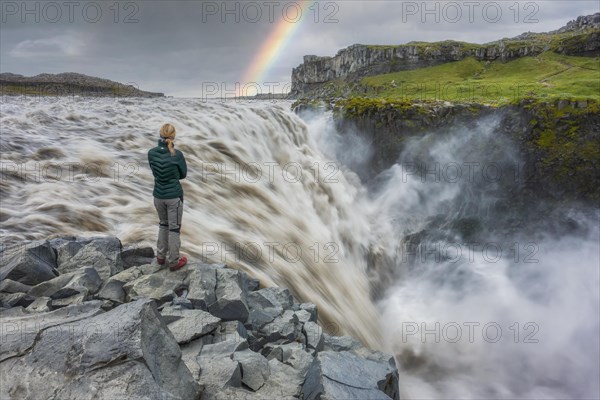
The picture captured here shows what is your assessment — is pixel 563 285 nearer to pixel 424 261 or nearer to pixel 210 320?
pixel 424 261

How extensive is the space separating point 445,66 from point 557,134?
2933 inches

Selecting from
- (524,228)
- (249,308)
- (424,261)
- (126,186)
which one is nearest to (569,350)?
(424,261)

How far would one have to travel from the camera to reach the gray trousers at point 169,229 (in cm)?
797

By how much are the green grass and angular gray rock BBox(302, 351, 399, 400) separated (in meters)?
27.1

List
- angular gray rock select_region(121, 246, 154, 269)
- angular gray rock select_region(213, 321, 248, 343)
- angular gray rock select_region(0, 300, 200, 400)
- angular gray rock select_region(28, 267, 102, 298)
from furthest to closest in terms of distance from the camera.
A: angular gray rock select_region(121, 246, 154, 269)
angular gray rock select_region(28, 267, 102, 298)
angular gray rock select_region(213, 321, 248, 343)
angular gray rock select_region(0, 300, 200, 400)

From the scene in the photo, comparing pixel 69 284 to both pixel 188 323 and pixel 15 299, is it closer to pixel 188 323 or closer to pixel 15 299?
pixel 15 299

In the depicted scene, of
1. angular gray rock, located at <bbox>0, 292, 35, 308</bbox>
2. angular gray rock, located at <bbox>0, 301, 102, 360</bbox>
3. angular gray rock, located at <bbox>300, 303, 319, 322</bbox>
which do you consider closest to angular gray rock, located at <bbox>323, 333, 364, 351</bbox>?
angular gray rock, located at <bbox>300, 303, 319, 322</bbox>

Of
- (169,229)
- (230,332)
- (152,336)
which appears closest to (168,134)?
(169,229)

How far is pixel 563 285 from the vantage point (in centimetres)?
2147

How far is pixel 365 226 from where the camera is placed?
77.4ft

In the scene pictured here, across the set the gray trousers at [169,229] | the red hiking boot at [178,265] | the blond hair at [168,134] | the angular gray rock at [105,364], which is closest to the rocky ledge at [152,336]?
the angular gray rock at [105,364]

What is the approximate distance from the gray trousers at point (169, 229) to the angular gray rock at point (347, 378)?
3.43m

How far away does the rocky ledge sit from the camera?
4527mm

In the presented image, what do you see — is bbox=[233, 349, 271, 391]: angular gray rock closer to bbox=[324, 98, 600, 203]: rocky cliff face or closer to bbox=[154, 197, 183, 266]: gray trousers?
bbox=[154, 197, 183, 266]: gray trousers
